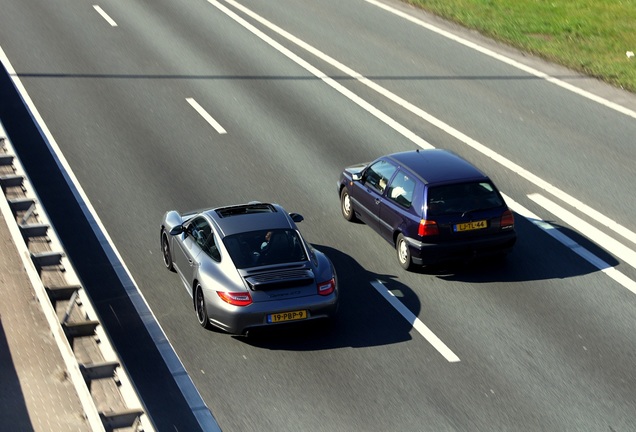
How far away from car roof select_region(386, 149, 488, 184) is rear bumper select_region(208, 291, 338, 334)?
329 centimetres

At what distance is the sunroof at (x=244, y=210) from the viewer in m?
15.9

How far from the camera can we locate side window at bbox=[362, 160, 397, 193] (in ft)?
58.1

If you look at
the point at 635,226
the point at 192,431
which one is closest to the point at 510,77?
the point at 635,226

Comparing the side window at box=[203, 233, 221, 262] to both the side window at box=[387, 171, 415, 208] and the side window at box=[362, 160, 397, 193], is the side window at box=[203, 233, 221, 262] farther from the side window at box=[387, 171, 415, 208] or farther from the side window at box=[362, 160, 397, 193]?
the side window at box=[362, 160, 397, 193]

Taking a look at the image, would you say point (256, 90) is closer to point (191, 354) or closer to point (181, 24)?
point (181, 24)

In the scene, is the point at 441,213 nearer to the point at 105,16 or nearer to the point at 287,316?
the point at 287,316

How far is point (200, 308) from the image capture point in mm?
14898

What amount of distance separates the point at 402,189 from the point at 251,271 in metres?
3.73

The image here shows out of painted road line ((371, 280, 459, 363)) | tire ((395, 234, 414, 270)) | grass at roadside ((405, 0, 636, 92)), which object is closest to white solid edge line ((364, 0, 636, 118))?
grass at roadside ((405, 0, 636, 92))

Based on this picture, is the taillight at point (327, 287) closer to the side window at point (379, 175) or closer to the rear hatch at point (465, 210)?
the rear hatch at point (465, 210)

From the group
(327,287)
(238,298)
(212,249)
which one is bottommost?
→ (238,298)

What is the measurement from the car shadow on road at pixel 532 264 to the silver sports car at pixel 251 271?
282 cm

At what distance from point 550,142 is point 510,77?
14.9 feet

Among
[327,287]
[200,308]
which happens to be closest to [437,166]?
[327,287]
